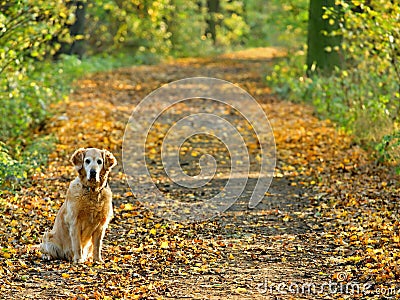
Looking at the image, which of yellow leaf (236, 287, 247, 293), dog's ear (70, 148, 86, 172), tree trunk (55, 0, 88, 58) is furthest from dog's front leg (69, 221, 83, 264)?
tree trunk (55, 0, 88, 58)

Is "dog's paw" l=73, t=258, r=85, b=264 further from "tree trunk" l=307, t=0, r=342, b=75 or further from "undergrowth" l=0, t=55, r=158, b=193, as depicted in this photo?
"tree trunk" l=307, t=0, r=342, b=75

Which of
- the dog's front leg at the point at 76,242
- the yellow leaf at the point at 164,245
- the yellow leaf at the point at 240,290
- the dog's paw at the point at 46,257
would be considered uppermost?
the dog's front leg at the point at 76,242

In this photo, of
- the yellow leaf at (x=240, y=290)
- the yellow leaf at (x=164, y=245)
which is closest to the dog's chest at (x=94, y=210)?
the yellow leaf at (x=164, y=245)

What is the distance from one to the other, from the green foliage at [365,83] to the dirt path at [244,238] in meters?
0.57

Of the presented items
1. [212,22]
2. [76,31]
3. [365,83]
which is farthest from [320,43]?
[212,22]

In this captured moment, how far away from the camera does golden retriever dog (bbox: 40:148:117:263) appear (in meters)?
6.85

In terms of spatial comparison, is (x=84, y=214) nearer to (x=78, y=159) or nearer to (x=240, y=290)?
(x=78, y=159)

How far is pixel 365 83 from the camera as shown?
46.9 ft

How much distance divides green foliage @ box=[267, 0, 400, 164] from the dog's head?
3987 mm

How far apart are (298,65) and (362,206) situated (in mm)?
11756

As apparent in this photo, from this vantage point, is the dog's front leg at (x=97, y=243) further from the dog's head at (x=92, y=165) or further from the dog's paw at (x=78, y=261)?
the dog's head at (x=92, y=165)

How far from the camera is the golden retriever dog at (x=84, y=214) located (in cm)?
685

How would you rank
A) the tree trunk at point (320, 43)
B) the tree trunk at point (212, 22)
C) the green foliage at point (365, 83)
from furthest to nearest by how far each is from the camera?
1. the tree trunk at point (212, 22)
2. the tree trunk at point (320, 43)
3. the green foliage at point (365, 83)

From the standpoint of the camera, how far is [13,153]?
1180 centimetres
